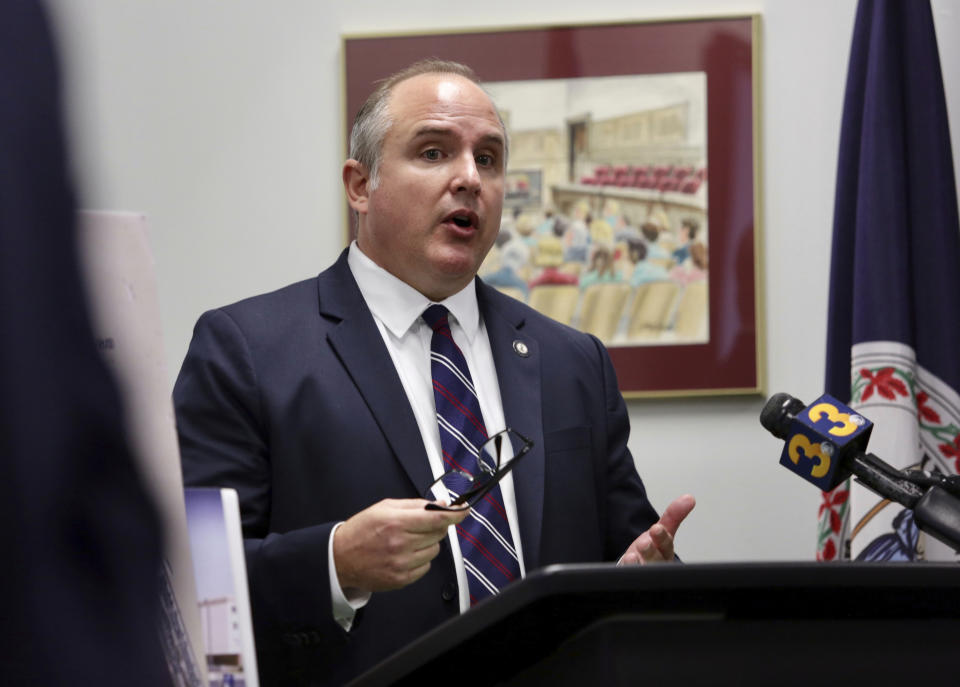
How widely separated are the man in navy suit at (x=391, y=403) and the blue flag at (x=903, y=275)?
788 mm

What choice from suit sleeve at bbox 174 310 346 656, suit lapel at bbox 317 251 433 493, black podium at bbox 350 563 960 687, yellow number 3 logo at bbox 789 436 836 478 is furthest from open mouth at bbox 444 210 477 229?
black podium at bbox 350 563 960 687

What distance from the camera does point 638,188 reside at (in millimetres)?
3027

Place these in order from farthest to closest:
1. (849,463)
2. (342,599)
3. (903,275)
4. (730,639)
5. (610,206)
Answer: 1. (610,206)
2. (903,275)
3. (342,599)
4. (849,463)
5. (730,639)

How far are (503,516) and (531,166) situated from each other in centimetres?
135

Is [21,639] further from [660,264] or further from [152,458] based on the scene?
[660,264]

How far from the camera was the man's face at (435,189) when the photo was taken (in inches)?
83.4

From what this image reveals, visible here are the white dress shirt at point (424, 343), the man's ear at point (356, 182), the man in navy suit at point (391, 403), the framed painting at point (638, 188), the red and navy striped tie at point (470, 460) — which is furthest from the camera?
the framed painting at point (638, 188)

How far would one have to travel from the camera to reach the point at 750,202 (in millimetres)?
2986

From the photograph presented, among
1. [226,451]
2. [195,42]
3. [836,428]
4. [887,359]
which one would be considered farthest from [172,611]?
[195,42]

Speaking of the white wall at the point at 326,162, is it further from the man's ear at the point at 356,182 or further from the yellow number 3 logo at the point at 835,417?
the yellow number 3 logo at the point at 835,417

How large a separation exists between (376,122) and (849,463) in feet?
4.23

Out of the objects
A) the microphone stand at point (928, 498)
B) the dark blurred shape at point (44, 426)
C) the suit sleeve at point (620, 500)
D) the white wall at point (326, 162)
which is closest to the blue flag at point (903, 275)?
the white wall at point (326, 162)

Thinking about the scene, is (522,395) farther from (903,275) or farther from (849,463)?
(903,275)

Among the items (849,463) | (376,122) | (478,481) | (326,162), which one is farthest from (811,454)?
(326,162)
